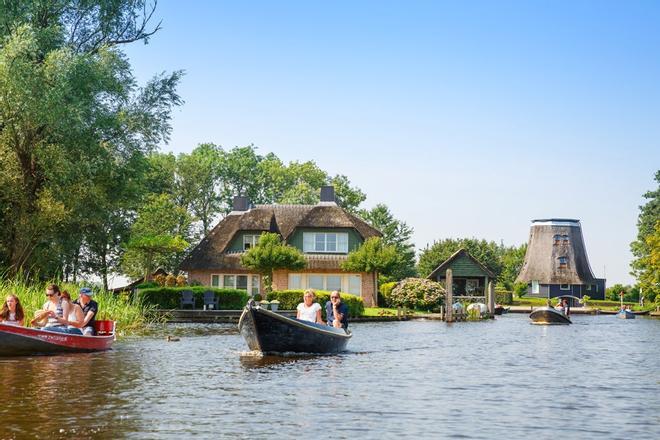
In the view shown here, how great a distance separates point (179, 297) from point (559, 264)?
5902 cm

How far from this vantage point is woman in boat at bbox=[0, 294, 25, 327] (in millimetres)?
26469

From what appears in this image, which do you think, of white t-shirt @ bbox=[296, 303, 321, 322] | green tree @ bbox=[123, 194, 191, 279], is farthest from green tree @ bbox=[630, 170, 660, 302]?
white t-shirt @ bbox=[296, 303, 321, 322]

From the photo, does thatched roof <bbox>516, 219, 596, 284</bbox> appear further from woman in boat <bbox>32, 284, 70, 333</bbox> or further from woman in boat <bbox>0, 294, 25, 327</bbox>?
woman in boat <bbox>0, 294, 25, 327</bbox>

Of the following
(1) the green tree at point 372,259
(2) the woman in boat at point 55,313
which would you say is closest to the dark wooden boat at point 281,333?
(2) the woman in boat at point 55,313

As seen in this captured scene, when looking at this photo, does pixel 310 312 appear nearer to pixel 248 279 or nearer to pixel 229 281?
pixel 248 279

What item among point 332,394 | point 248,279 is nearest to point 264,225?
point 248,279

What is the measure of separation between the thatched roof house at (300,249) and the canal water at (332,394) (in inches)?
1379

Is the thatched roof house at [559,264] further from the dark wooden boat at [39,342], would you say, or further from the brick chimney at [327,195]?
the dark wooden boat at [39,342]

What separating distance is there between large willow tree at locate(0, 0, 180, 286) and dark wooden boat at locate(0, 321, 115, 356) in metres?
9.54

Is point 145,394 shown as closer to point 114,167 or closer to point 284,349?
point 284,349

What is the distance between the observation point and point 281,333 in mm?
28031

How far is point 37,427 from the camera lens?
14695 millimetres

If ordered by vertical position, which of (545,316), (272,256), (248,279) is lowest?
(545,316)

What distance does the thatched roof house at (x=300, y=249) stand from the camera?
69688mm
